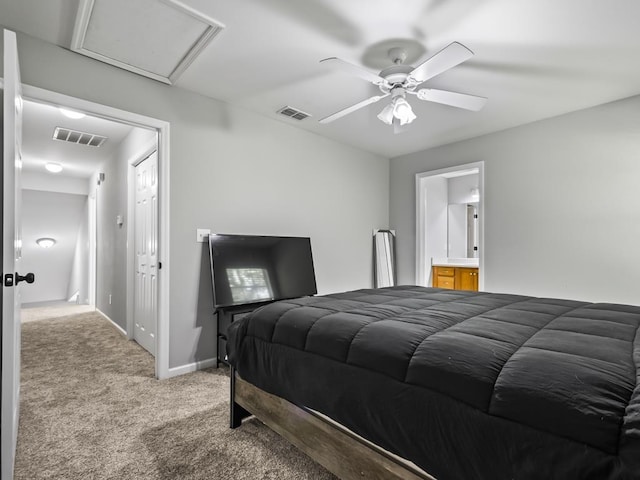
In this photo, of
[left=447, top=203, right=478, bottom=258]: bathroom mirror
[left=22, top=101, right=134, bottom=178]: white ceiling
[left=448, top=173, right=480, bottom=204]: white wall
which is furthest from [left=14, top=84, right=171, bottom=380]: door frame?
[left=448, top=173, right=480, bottom=204]: white wall

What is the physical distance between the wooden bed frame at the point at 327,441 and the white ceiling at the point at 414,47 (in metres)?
2.16

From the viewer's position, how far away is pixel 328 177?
167 inches

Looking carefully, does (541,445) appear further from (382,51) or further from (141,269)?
(141,269)

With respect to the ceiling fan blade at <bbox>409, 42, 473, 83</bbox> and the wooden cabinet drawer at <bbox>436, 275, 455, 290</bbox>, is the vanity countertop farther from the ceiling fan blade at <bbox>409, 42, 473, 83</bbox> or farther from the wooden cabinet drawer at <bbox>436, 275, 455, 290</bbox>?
the ceiling fan blade at <bbox>409, 42, 473, 83</bbox>

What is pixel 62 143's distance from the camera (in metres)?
4.57

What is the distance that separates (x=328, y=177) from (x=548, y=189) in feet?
7.80

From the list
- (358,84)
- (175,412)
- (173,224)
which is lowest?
→ (175,412)

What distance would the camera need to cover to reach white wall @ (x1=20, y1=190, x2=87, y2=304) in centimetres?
649

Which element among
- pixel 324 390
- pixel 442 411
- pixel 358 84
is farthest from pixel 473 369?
pixel 358 84

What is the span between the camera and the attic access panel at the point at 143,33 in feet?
6.48

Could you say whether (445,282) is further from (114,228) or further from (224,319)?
(114,228)

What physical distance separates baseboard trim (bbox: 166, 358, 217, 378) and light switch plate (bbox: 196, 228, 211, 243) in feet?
3.54

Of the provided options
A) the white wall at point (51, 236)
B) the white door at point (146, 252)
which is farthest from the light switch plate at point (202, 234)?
the white wall at point (51, 236)

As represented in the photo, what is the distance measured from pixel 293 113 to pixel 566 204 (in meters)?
2.90
